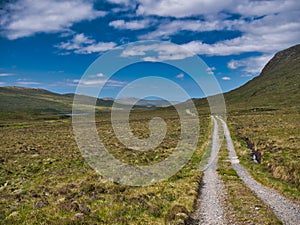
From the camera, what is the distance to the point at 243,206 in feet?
43.0

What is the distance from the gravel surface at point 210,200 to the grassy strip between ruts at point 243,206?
35cm

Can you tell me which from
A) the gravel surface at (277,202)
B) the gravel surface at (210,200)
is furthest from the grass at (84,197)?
the gravel surface at (277,202)

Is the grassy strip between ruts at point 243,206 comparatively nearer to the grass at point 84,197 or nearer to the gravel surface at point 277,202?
the gravel surface at point 277,202

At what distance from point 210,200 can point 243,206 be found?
1.87m

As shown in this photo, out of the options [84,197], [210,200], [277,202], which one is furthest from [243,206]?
[84,197]

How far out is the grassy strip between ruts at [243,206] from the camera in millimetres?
11422

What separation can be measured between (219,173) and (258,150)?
1184cm

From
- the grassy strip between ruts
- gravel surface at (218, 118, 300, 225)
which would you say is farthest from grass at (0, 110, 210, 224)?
gravel surface at (218, 118, 300, 225)

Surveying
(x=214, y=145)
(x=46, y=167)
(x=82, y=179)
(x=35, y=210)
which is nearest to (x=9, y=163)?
(x=46, y=167)

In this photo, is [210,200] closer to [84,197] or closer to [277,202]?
[277,202]

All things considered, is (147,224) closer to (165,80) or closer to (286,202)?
(286,202)

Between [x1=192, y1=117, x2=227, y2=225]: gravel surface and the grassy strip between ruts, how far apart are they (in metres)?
0.35

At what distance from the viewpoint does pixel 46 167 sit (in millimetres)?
26016

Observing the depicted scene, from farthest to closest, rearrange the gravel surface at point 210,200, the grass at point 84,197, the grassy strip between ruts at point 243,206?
the grass at point 84,197 → the gravel surface at point 210,200 → the grassy strip between ruts at point 243,206
